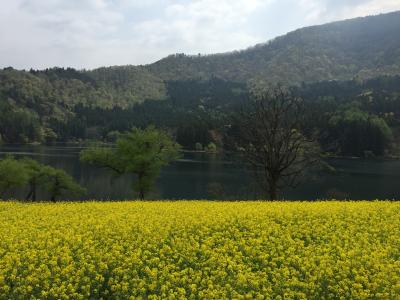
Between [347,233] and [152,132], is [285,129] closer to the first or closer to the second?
[347,233]

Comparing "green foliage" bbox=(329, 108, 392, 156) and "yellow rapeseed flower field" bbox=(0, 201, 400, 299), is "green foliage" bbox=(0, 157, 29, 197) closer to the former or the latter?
"yellow rapeseed flower field" bbox=(0, 201, 400, 299)

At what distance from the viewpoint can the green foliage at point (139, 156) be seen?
68.5 m

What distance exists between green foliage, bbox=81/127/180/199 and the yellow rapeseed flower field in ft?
164

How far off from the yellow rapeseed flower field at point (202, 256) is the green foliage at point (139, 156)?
50133 millimetres

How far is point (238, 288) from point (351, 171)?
12180 cm

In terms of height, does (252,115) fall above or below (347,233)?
above

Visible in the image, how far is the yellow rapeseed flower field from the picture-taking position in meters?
9.97

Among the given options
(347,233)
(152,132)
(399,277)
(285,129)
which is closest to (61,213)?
(347,233)

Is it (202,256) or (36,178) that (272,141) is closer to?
(202,256)

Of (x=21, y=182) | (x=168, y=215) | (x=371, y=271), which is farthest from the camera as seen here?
(x=21, y=182)

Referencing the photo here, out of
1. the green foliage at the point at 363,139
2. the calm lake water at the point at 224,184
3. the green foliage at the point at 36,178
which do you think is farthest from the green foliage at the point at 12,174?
the green foliage at the point at 363,139

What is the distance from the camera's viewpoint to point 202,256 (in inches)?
479

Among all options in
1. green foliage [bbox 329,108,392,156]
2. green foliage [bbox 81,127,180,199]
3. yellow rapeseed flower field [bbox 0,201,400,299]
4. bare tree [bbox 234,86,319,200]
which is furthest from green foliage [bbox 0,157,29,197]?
green foliage [bbox 329,108,392,156]

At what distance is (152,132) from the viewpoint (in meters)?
73.1
